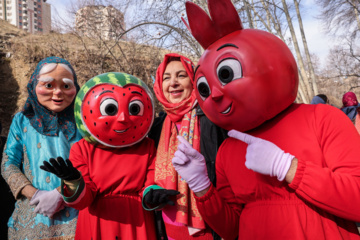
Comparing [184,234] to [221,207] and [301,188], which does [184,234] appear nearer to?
[221,207]

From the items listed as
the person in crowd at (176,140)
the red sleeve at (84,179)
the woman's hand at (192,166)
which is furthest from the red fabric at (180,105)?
the woman's hand at (192,166)

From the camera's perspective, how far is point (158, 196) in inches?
71.0

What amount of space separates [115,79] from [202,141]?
0.80 meters

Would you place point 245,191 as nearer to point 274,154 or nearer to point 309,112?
point 274,154

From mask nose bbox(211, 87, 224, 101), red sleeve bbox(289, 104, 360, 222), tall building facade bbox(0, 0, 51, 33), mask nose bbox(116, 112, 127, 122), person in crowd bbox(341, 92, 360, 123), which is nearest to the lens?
red sleeve bbox(289, 104, 360, 222)

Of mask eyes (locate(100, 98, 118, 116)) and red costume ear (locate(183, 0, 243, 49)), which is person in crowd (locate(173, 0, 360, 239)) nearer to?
red costume ear (locate(183, 0, 243, 49))

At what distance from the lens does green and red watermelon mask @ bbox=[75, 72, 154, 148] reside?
6.33 feet

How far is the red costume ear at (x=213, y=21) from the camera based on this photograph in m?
1.50

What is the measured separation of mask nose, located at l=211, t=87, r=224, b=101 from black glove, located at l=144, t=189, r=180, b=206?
2.43ft

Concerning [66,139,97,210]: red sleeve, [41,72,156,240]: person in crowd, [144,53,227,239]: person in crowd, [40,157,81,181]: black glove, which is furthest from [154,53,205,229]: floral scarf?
[40,157,81,181]: black glove

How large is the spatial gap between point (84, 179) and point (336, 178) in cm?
157

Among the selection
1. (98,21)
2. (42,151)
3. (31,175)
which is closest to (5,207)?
(31,175)

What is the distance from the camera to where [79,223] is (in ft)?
6.66

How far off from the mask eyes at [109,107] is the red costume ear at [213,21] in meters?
0.75
